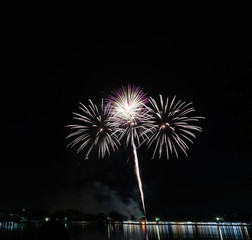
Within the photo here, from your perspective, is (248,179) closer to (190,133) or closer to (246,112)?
(246,112)

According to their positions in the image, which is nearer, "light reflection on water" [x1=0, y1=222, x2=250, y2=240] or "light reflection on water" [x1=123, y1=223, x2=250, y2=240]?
"light reflection on water" [x1=0, y1=222, x2=250, y2=240]

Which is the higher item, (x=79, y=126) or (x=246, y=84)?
(x=79, y=126)

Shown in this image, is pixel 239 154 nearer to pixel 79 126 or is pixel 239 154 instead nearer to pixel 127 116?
pixel 127 116

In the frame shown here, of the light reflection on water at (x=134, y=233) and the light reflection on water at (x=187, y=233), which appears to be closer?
the light reflection on water at (x=134, y=233)

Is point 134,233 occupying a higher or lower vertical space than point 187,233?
higher

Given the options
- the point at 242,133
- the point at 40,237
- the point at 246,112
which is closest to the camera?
the point at 40,237

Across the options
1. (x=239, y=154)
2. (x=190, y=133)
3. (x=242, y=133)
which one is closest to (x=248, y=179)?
(x=239, y=154)

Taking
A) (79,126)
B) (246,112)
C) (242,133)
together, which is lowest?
(242,133)

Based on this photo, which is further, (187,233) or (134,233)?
(187,233)

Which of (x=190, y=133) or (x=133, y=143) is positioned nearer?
(x=190, y=133)

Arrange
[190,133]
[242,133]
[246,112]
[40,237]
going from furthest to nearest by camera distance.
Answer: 1. [190,133]
2. [242,133]
3. [246,112]
4. [40,237]

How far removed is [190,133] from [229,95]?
9.92 metres

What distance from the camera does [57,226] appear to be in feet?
13.6

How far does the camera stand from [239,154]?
15.4m
